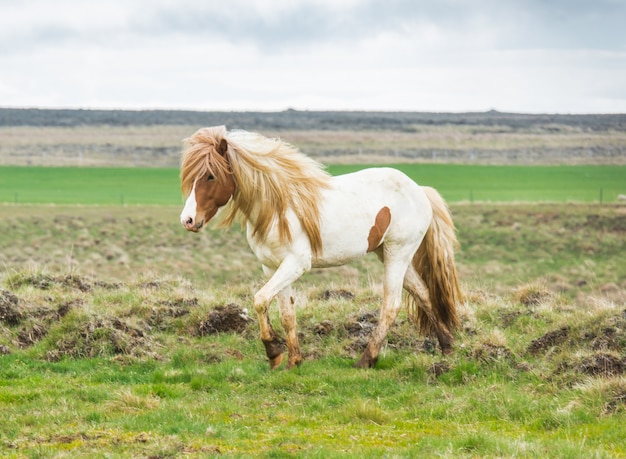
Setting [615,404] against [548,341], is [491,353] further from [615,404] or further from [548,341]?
[615,404]

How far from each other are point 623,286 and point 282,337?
70.8ft

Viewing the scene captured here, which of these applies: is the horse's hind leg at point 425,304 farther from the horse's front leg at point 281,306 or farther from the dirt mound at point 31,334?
the dirt mound at point 31,334

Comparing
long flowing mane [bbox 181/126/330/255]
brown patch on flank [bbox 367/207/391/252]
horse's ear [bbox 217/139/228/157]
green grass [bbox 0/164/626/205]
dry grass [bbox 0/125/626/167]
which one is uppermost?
horse's ear [bbox 217/139/228/157]

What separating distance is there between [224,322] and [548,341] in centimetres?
430

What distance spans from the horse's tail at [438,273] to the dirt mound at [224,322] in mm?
2379

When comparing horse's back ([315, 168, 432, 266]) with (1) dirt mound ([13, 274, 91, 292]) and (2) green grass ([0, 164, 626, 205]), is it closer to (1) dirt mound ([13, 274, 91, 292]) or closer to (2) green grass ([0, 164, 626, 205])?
(1) dirt mound ([13, 274, 91, 292])

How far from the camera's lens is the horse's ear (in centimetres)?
1038

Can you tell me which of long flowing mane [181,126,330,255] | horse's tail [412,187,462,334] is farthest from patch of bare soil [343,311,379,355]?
long flowing mane [181,126,330,255]

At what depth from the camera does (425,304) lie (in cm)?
1183


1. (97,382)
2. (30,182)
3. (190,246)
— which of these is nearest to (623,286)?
(190,246)

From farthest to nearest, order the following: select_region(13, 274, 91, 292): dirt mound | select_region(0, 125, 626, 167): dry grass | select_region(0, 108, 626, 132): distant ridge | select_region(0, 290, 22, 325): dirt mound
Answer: select_region(0, 108, 626, 132): distant ridge → select_region(0, 125, 626, 167): dry grass → select_region(13, 274, 91, 292): dirt mound → select_region(0, 290, 22, 325): dirt mound

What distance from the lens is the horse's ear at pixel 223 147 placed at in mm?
10375

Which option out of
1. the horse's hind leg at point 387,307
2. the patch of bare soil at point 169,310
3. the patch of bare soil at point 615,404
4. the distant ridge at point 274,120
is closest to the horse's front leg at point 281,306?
the horse's hind leg at point 387,307

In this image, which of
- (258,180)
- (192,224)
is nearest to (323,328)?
(258,180)
